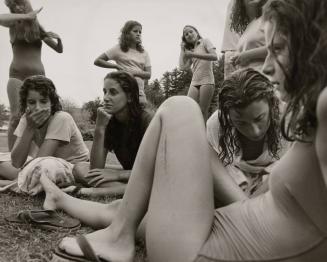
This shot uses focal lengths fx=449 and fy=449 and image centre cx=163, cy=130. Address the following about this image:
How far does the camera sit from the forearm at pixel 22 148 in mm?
3805

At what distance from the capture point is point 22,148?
3.80 metres

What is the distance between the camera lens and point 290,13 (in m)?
1.29

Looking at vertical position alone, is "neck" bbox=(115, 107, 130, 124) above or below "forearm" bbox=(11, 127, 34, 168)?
above

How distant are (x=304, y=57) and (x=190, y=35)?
4751 mm

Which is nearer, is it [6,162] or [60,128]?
[60,128]

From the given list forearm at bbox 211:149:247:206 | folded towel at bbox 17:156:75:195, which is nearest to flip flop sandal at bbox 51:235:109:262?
forearm at bbox 211:149:247:206

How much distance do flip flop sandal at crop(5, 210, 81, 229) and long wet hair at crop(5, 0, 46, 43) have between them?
8.49ft

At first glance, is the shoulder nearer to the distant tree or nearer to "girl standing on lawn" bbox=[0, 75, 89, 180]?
"girl standing on lawn" bbox=[0, 75, 89, 180]

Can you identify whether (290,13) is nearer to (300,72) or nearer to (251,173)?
(300,72)

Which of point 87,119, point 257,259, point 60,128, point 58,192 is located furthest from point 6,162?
point 87,119

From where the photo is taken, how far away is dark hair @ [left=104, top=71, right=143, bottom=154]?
3840mm

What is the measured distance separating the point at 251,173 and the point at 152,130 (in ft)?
3.34

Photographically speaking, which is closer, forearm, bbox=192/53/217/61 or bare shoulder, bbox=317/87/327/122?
bare shoulder, bbox=317/87/327/122

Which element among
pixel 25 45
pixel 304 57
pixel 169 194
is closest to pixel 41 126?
pixel 25 45
